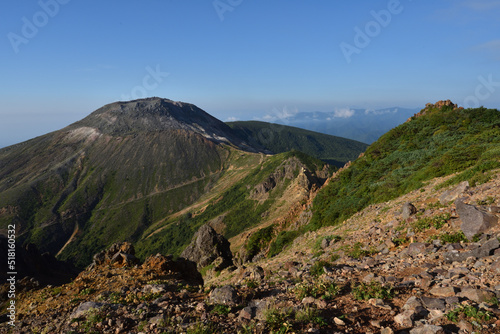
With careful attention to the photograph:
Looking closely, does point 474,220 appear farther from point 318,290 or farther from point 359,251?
point 318,290

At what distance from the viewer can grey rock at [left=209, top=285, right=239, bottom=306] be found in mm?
8148

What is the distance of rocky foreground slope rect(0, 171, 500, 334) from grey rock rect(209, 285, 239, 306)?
0.04m

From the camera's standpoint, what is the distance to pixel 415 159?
95.9 feet

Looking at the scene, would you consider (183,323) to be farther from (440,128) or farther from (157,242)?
(157,242)

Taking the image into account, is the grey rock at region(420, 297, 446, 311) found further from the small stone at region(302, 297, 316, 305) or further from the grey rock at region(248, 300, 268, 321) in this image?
the grey rock at region(248, 300, 268, 321)

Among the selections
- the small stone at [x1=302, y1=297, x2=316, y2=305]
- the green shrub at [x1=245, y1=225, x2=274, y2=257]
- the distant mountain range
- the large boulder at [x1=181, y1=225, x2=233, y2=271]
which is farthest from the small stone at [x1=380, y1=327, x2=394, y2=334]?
the distant mountain range

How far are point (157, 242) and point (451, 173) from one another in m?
110

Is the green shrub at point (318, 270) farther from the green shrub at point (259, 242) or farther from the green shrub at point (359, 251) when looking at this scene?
the green shrub at point (259, 242)

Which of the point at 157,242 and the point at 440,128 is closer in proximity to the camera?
the point at 440,128

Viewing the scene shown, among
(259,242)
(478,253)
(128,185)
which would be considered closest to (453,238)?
(478,253)

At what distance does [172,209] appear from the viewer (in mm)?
138125

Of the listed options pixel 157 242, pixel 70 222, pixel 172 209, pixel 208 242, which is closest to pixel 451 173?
pixel 208 242

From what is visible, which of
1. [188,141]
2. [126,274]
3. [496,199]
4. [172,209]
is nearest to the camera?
[496,199]

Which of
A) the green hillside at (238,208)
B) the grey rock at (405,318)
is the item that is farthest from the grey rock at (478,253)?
the green hillside at (238,208)
